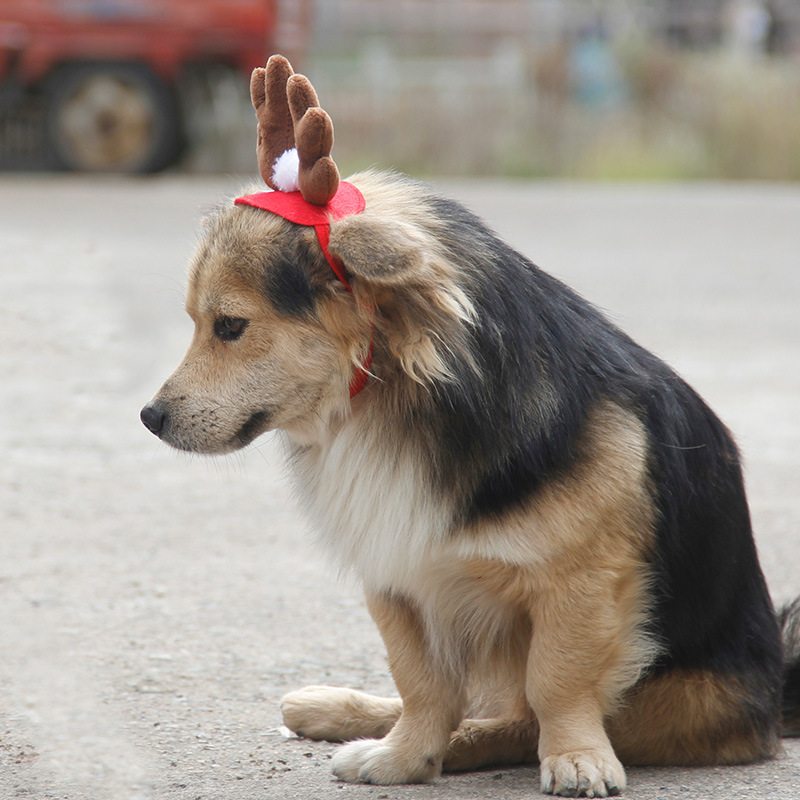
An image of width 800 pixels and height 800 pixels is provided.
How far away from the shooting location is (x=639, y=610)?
152 inches

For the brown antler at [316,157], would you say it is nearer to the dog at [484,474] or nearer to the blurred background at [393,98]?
the dog at [484,474]

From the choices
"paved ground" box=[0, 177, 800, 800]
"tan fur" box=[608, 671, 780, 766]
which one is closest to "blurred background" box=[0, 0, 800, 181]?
"paved ground" box=[0, 177, 800, 800]

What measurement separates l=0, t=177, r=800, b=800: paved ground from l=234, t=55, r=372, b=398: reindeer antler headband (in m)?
0.33

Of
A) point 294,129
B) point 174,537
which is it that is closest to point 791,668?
point 294,129

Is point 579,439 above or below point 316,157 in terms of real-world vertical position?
below

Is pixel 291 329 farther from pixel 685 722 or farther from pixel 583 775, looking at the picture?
pixel 685 722

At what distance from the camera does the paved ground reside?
4.04 meters

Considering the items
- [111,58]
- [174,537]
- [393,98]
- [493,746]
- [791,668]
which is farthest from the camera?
[393,98]

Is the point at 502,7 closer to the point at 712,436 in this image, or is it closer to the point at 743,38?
the point at 743,38

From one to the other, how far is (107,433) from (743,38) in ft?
83.7

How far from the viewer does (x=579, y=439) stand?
373 cm

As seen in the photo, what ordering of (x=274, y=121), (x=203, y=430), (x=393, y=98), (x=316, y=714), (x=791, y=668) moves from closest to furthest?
(x=203, y=430)
(x=274, y=121)
(x=316, y=714)
(x=791, y=668)
(x=393, y=98)

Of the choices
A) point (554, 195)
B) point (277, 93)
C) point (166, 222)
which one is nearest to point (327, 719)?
point (277, 93)

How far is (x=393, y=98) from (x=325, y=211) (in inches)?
→ 704
